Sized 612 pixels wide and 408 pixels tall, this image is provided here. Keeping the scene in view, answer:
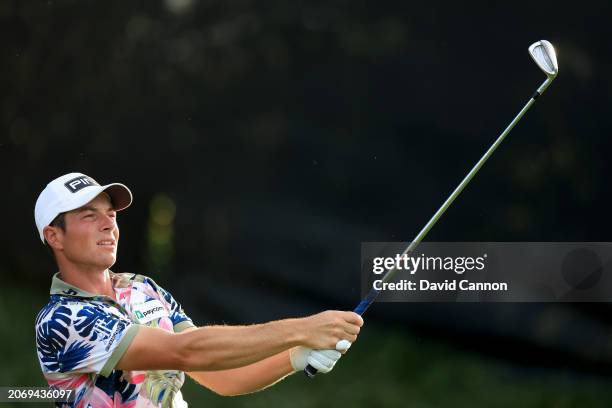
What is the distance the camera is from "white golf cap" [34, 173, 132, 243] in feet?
10.5

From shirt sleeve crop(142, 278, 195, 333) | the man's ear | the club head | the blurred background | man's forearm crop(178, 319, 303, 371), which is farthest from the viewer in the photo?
the blurred background

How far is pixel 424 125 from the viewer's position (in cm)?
470

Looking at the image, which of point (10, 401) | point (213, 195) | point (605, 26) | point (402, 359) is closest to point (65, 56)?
point (213, 195)

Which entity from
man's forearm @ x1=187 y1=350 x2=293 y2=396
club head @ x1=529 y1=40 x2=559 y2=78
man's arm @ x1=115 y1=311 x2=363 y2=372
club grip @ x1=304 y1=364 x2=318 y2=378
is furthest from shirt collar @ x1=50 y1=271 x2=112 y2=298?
club head @ x1=529 y1=40 x2=559 y2=78

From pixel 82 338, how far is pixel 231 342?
394 mm

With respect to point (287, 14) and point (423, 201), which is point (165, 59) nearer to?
point (287, 14)

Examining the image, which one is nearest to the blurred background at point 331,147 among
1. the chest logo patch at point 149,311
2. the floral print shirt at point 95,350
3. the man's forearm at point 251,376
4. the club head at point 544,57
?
the club head at point 544,57

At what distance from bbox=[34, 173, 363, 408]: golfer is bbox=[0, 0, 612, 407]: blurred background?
1.31 metres

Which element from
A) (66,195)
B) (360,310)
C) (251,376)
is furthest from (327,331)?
(66,195)

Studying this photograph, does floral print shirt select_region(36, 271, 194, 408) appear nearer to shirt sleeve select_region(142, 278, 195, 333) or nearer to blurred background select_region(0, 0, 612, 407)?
shirt sleeve select_region(142, 278, 195, 333)

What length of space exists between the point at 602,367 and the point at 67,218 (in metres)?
2.47

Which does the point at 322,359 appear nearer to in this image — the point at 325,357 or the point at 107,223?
the point at 325,357

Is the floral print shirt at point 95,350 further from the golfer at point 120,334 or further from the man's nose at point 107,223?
the man's nose at point 107,223

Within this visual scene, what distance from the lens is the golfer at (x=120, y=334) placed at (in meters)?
2.95
